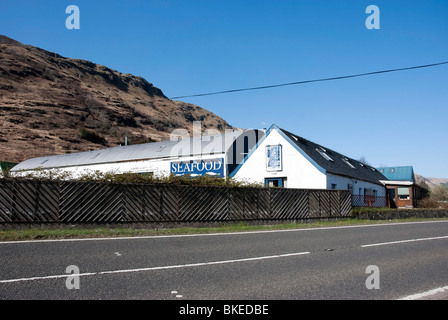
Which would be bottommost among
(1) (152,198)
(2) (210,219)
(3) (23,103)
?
Result: (2) (210,219)

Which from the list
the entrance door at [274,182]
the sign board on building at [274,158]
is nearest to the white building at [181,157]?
the entrance door at [274,182]

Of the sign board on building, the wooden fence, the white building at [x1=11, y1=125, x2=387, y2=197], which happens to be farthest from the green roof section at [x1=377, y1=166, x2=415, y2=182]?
the wooden fence

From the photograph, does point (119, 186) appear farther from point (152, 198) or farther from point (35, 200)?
point (35, 200)

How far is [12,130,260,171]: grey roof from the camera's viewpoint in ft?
118

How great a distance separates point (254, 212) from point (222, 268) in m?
10.6

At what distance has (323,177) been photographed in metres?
26.6

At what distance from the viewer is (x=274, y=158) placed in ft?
94.5

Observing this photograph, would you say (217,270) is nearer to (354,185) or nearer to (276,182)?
(276,182)

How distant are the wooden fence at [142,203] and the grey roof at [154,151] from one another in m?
16.4

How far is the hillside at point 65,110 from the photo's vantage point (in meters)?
69.8

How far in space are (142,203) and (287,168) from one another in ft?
52.1

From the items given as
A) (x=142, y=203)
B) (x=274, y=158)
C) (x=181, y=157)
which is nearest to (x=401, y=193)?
(x=274, y=158)

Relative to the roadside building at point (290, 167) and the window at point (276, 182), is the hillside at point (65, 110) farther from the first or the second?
the window at point (276, 182)

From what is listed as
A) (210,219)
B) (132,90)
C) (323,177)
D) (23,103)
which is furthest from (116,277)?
(132,90)
